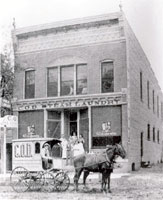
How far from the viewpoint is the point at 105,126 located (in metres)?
12.5

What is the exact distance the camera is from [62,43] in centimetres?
1305

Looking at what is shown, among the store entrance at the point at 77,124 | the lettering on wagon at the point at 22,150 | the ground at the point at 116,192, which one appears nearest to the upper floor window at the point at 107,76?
the store entrance at the point at 77,124

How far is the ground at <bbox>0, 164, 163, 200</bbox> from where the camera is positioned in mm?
7623

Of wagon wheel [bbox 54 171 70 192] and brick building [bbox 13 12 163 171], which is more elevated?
brick building [bbox 13 12 163 171]

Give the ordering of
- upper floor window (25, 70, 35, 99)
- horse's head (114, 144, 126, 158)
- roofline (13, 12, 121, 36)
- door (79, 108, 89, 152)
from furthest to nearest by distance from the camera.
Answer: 1. upper floor window (25, 70, 35, 99)
2. door (79, 108, 89, 152)
3. roofline (13, 12, 121, 36)
4. horse's head (114, 144, 126, 158)

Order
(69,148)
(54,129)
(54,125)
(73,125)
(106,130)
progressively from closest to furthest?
(69,148) < (106,130) < (73,125) < (54,125) < (54,129)

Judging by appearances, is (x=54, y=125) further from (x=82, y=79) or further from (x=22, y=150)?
(x=22, y=150)

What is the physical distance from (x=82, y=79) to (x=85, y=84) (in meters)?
0.18

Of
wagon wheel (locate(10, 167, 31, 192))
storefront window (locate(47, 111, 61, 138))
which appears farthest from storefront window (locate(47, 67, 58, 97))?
wagon wheel (locate(10, 167, 31, 192))

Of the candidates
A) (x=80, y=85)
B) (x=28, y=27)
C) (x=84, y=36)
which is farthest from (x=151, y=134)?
(x=28, y=27)

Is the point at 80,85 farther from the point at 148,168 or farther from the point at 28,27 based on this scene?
the point at 148,168

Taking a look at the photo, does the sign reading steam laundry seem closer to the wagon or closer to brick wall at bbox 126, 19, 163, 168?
brick wall at bbox 126, 19, 163, 168

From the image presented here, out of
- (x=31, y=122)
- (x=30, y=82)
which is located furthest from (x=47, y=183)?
(x=30, y=82)

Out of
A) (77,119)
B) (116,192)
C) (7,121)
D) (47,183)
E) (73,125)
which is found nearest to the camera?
(116,192)
